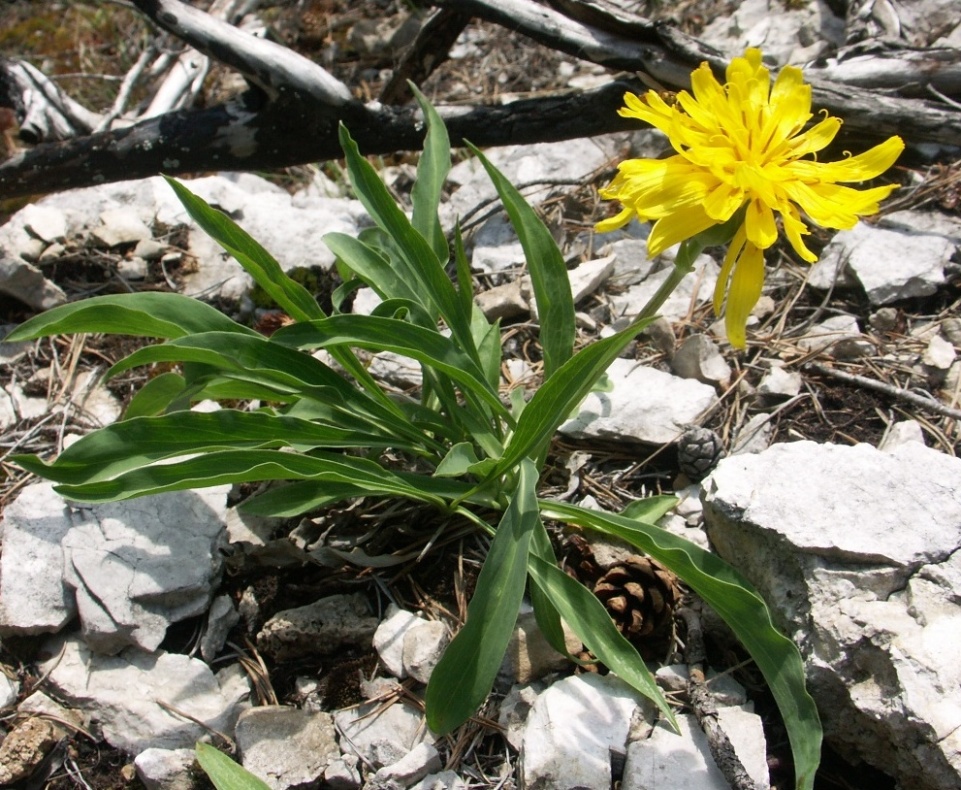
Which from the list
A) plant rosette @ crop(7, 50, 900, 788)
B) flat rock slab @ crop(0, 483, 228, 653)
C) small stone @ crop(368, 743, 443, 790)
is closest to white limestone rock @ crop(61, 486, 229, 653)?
flat rock slab @ crop(0, 483, 228, 653)

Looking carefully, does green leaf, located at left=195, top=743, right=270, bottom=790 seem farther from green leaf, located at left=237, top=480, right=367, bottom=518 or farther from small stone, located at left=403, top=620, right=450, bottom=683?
green leaf, located at left=237, top=480, right=367, bottom=518

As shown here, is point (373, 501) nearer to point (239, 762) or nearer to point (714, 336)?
point (239, 762)

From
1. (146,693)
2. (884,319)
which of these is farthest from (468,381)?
(884,319)

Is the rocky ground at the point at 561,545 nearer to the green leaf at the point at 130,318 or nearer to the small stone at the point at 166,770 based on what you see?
the small stone at the point at 166,770

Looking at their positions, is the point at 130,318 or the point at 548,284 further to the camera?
the point at 548,284

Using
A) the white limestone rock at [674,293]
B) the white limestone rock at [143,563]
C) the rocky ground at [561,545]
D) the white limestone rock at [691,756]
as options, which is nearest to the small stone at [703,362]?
the rocky ground at [561,545]

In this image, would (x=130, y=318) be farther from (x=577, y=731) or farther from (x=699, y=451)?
(x=699, y=451)
